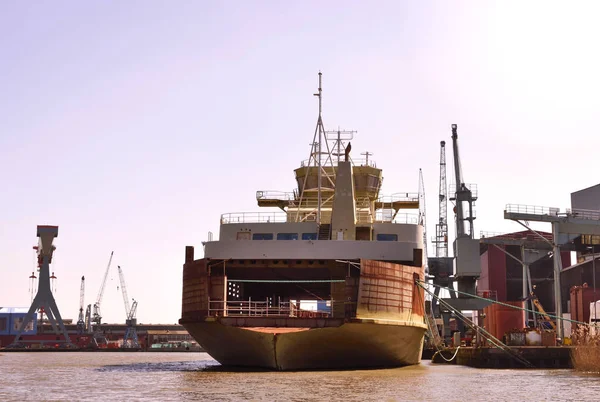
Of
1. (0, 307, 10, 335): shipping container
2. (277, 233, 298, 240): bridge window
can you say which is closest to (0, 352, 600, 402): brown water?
(277, 233, 298, 240): bridge window

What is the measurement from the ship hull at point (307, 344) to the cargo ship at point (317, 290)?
2.0 inches

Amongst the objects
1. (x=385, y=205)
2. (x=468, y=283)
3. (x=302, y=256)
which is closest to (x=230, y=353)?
(x=302, y=256)

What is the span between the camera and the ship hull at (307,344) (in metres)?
32.0

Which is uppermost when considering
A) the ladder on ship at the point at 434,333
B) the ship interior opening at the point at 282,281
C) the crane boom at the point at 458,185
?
the crane boom at the point at 458,185

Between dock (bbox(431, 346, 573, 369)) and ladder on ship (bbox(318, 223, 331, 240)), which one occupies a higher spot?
ladder on ship (bbox(318, 223, 331, 240))

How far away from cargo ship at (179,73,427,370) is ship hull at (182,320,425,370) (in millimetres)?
51

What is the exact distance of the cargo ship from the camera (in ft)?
107

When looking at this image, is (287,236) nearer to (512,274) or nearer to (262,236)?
(262,236)

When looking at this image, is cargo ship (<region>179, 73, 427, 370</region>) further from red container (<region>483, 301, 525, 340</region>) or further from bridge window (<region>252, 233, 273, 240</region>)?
red container (<region>483, 301, 525, 340</region>)

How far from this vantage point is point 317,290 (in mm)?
42375

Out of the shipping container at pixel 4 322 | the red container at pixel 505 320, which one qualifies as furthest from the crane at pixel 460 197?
the shipping container at pixel 4 322

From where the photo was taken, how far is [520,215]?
52312mm

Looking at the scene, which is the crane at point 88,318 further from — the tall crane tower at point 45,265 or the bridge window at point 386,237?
the bridge window at point 386,237

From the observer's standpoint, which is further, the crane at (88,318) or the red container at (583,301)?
the crane at (88,318)
